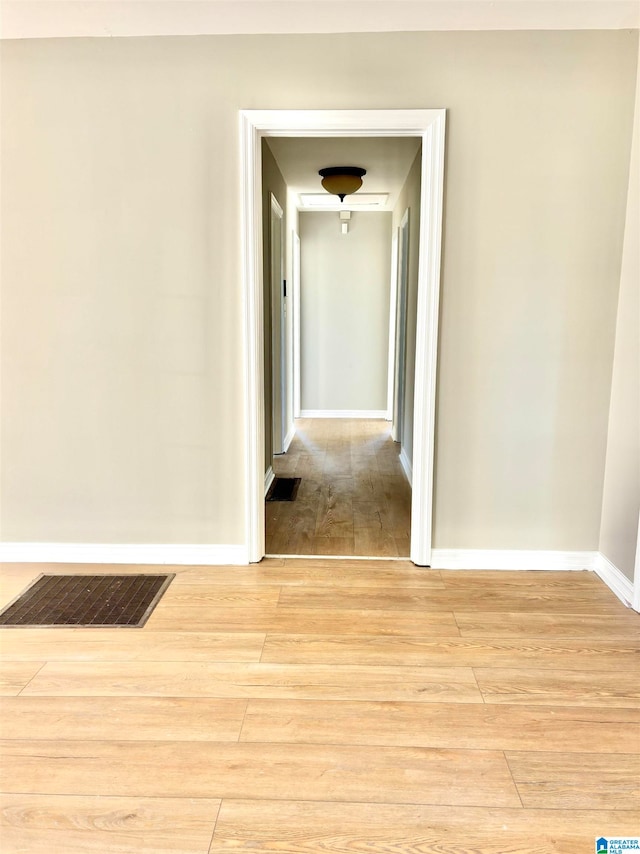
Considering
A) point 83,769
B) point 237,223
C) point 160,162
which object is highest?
point 160,162

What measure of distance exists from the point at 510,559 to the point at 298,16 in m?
2.56

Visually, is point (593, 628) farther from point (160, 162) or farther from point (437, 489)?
point (160, 162)

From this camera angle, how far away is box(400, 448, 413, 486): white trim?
438cm

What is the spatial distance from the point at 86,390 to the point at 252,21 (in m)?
1.76

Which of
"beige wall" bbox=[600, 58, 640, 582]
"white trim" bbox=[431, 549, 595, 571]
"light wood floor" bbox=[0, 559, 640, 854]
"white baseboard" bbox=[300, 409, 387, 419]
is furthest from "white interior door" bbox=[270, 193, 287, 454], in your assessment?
"beige wall" bbox=[600, 58, 640, 582]

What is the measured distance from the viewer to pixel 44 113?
2648 millimetres

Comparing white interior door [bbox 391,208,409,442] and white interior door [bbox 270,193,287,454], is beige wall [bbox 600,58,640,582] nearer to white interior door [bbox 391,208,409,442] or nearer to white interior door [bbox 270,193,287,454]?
white interior door [bbox 391,208,409,442]

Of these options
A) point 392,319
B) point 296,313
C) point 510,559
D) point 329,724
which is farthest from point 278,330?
point 329,724

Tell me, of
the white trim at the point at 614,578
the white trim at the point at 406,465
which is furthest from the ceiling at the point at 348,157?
the white trim at the point at 614,578

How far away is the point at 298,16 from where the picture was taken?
245cm

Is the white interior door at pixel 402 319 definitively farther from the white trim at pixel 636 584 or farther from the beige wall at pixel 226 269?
the white trim at pixel 636 584

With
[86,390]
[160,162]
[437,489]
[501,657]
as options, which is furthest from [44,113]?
[501,657]

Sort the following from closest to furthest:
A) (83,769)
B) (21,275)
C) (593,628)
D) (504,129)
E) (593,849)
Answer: (593,849)
(83,769)
(593,628)
(504,129)
(21,275)

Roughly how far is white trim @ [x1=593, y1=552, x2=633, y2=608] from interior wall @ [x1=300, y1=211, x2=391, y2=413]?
14.2 ft
